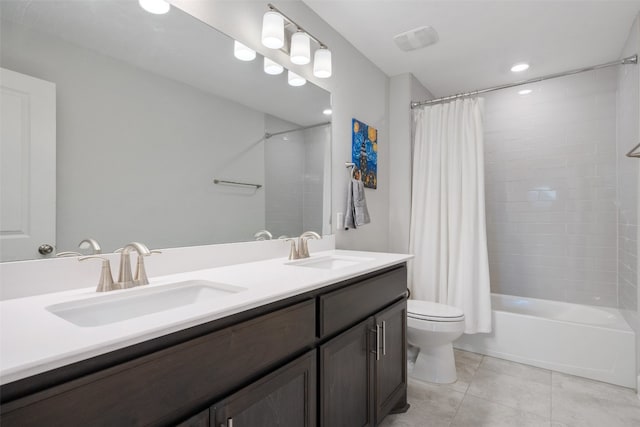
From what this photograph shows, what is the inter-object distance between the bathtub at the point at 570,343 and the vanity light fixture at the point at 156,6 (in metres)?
2.75

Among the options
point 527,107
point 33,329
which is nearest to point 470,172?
point 527,107

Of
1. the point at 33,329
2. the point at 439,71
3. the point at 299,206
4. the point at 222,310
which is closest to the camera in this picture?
the point at 33,329

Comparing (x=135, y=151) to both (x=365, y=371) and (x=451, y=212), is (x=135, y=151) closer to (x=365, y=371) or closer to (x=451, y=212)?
(x=365, y=371)

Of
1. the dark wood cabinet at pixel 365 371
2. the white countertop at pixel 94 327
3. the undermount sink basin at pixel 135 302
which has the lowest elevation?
the dark wood cabinet at pixel 365 371

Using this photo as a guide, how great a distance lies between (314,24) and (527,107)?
7.34 ft

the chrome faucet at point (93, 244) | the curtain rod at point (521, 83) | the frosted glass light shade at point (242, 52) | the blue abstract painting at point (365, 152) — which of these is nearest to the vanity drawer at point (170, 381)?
the chrome faucet at point (93, 244)

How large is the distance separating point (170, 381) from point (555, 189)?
10.9 feet

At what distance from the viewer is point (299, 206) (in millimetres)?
1923

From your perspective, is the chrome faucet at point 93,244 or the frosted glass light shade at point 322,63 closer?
the chrome faucet at point 93,244

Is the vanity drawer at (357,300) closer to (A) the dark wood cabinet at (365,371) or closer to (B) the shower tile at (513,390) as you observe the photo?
(A) the dark wood cabinet at (365,371)

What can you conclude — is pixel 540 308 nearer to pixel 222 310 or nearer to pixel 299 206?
pixel 299 206

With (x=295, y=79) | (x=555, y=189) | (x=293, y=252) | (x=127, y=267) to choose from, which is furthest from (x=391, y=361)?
(x=555, y=189)

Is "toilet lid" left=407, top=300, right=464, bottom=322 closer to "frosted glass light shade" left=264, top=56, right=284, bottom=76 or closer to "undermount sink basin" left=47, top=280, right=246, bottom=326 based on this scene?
"undermount sink basin" left=47, top=280, right=246, bottom=326

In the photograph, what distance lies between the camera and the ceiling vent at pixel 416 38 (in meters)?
2.18
